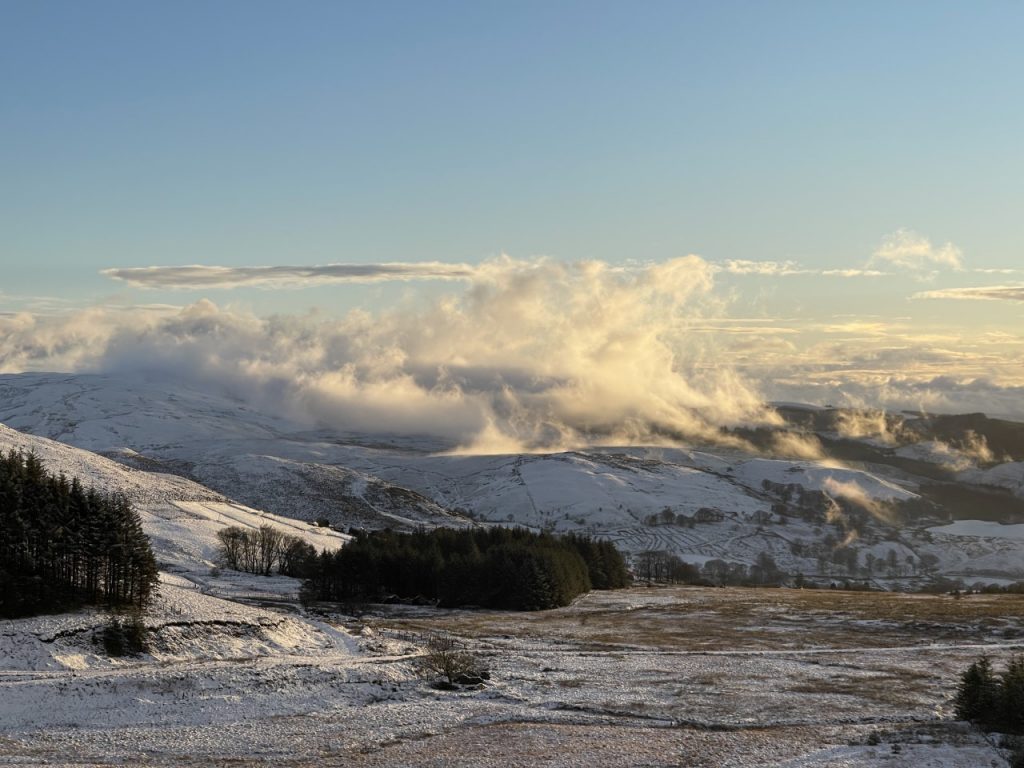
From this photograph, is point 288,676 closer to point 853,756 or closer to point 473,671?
point 473,671

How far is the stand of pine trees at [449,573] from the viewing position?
429ft

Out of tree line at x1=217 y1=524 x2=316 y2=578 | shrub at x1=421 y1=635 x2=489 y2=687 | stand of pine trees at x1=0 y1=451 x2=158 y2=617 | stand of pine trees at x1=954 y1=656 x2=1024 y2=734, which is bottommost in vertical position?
tree line at x1=217 y1=524 x2=316 y2=578

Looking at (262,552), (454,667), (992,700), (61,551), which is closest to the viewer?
(992,700)

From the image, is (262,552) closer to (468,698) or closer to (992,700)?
(468,698)

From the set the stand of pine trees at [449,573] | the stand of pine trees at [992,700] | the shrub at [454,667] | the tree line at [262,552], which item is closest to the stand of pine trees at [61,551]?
the shrub at [454,667]

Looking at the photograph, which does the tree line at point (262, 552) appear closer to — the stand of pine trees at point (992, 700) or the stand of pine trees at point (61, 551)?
the stand of pine trees at point (61, 551)

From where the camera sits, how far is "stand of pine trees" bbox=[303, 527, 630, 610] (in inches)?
5148

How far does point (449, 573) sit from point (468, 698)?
8047cm

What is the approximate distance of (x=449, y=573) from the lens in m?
135

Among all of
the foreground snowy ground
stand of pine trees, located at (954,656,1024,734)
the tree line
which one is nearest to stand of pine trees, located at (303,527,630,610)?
the tree line

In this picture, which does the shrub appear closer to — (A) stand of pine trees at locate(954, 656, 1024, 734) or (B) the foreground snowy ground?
(B) the foreground snowy ground

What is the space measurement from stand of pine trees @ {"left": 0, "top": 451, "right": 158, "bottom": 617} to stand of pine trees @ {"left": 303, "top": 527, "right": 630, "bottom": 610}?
58.3 meters

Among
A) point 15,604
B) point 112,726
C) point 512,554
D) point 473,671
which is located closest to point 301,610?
point 512,554

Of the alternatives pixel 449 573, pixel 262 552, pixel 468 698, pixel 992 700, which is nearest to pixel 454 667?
pixel 468 698
